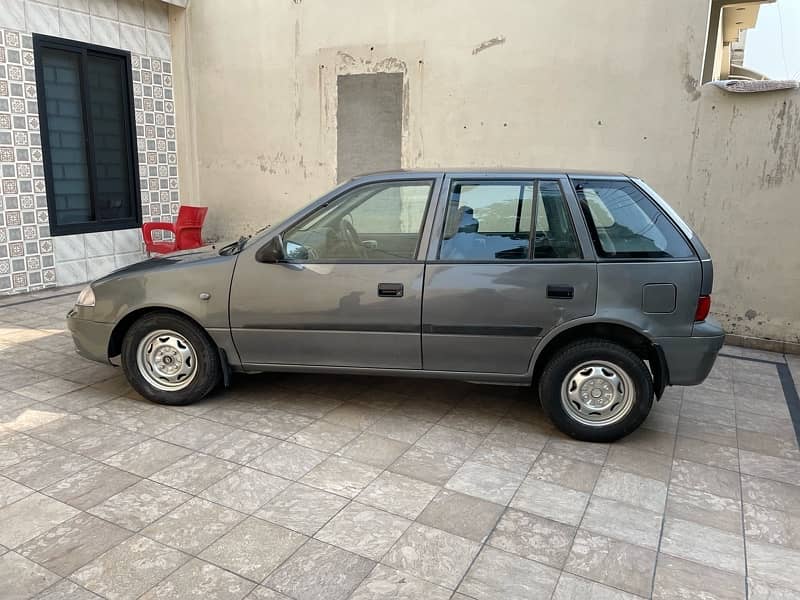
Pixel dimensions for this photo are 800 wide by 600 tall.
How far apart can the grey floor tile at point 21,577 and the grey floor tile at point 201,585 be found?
→ 440 mm

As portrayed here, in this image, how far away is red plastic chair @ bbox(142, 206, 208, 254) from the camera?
27.4 ft

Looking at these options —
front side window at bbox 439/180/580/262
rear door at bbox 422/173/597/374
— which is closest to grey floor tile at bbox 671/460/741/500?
rear door at bbox 422/173/597/374

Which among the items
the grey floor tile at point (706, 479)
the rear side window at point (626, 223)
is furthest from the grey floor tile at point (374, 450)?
the rear side window at point (626, 223)

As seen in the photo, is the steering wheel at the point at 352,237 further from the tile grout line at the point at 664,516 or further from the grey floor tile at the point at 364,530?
the tile grout line at the point at 664,516

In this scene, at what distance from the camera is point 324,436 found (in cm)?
392

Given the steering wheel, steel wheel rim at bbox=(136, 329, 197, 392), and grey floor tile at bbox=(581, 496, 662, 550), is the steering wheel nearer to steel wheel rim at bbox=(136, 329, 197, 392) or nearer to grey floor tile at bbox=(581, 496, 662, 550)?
steel wheel rim at bbox=(136, 329, 197, 392)

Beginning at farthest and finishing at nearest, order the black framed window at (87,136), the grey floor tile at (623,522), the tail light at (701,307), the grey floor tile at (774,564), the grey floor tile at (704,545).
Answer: the black framed window at (87,136)
the tail light at (701,307)
the grey floor tile at (623,522)
the grey floor tile at (704,545)
the grey floor tile at (774,564)

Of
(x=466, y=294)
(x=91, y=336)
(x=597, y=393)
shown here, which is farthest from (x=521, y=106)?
(x=91, y=336)

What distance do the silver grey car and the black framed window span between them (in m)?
4.47

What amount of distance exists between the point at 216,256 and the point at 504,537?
2587mm

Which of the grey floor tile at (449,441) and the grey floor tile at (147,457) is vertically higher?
the grey floor tile at (147,457)

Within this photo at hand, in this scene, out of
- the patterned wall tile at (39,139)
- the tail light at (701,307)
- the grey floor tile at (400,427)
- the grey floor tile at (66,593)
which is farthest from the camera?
the patterned wall tile at (39,139)

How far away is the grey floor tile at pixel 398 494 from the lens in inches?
123

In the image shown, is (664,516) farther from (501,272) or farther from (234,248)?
(234,248)
